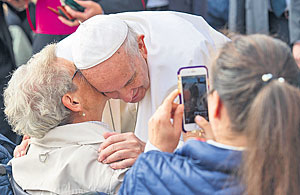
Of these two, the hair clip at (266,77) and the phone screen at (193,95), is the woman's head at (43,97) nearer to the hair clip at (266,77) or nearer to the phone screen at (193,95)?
the phone screen at (193,95)

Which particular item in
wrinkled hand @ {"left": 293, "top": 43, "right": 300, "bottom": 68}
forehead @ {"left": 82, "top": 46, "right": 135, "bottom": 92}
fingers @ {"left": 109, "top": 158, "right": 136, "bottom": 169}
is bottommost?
wrinkled hand @ {"left": 293, "top": 43, "right": 300, "bottom": 68}

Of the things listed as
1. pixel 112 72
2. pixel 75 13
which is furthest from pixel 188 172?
pixel 75 13

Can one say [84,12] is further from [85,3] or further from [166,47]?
[166,47]

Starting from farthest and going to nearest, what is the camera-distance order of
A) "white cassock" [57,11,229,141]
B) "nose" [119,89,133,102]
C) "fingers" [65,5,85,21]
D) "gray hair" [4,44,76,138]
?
"fingers" [65,5,85,21], "white cassock" [57,11,229,141], "nose" [119,89,133,102], "gray hair" [4,44,76,138]

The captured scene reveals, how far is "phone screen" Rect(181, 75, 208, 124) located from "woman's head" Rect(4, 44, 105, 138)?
0.59 meters

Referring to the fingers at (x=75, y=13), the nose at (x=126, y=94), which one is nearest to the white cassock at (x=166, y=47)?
the nose at (x=126, y=94)

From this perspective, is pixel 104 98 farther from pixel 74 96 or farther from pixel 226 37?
pixel 226 37

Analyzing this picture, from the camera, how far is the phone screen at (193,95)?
1857 millimetres

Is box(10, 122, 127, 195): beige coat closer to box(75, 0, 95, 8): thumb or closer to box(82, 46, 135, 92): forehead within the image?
box(82, 46, 135, 92): forehead

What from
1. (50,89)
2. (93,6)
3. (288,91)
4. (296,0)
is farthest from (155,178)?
(296,0)

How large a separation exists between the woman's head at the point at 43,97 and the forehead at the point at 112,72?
7 cm

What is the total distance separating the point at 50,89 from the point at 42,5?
1.71 metres

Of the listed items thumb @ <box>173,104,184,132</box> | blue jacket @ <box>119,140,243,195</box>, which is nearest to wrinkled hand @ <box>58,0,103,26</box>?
thumb @ <box>173,104,184,132</box>

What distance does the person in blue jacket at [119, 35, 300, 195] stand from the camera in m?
1.42
